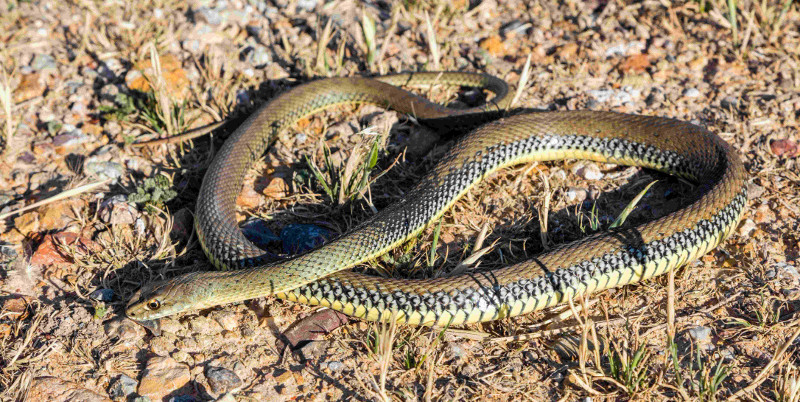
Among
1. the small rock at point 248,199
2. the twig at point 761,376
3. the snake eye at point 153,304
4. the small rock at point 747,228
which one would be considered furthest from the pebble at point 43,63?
the twig at point 761,376

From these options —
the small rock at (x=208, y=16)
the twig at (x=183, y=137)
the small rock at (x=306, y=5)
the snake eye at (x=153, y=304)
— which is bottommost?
the snake eye at (x=153, y=304)

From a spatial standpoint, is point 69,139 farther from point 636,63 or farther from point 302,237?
point 636,63

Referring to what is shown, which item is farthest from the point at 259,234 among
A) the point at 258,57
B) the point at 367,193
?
the point at 258,57

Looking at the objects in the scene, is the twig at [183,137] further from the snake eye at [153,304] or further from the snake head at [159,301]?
the snake eye at [153,304]

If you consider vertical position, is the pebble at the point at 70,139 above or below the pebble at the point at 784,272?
above

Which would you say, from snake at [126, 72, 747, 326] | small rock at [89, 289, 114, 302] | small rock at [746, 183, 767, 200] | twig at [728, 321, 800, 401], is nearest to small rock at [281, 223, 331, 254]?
snake at [126, 72, 747, 326]
